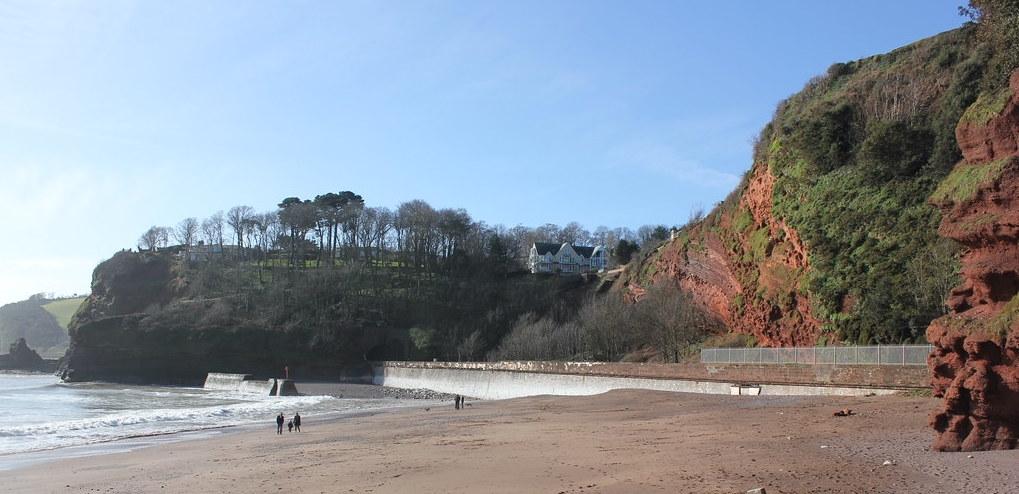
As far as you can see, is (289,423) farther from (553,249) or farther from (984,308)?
(553,249)

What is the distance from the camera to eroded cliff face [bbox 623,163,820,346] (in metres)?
41.7

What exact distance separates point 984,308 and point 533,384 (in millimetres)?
41423

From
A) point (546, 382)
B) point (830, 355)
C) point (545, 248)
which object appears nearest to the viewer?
point (830, 355)

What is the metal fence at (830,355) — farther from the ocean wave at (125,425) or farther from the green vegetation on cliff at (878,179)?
the ocean wave at (125,425)

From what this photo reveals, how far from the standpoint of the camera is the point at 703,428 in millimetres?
20844

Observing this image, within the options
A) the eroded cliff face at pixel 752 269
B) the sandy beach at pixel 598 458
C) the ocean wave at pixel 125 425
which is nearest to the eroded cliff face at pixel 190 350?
the ocean wave at pixel 125 425

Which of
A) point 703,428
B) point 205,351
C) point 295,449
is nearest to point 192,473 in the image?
point 295,449

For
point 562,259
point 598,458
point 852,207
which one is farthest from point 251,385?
point 562,259

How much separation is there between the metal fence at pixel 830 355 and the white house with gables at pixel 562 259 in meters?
106

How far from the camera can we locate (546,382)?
51.6 meters

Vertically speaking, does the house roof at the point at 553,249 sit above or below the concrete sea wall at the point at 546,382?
above

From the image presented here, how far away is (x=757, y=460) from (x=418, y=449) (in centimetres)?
1045

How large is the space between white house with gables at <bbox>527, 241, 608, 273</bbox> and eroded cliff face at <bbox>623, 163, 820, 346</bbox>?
84.6m

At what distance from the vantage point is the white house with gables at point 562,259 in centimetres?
14725
